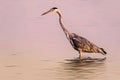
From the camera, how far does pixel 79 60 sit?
21875 mm

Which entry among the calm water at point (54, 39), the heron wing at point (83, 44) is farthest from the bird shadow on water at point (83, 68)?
the heron wing at point (83, 44)

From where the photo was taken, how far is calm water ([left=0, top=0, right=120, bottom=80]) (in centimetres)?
1934

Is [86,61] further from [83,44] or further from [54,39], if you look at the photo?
[54,39]

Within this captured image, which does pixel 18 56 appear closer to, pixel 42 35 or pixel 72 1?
pixel 42 35

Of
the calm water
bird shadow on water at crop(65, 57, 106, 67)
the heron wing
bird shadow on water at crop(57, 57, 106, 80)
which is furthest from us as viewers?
the heron wing

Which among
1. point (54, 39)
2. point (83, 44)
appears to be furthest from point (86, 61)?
point (54, 39)

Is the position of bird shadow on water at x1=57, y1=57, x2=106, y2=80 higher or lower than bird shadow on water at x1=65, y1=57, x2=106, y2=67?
higher

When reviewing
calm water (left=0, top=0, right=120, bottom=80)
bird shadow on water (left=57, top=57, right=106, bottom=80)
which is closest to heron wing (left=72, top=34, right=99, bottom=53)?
calm water (left=0, top=0, right=120, bottom=80)

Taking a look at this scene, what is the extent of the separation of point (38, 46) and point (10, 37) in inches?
69.8

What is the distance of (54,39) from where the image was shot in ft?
81.0

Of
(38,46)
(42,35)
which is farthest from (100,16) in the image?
(38,46)

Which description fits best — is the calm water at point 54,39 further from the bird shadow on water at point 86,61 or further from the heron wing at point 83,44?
the heron wing at point 83,44

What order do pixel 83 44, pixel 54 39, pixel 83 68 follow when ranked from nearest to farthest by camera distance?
pixel 83 68, pixel 83 44, pixel 54 39

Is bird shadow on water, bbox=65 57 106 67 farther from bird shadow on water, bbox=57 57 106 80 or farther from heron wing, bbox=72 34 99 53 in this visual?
heron wing, bbox=72 34 99 53
